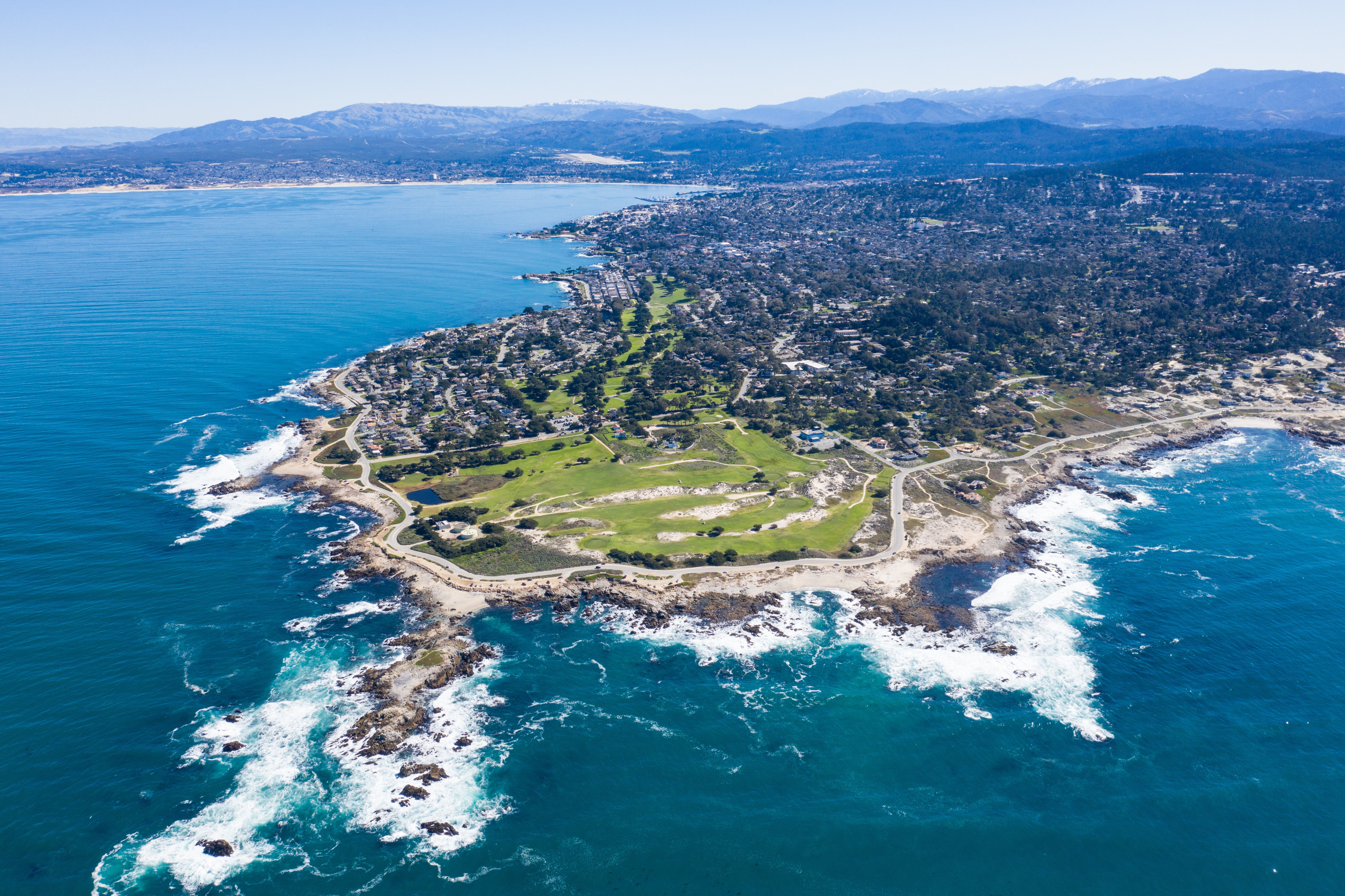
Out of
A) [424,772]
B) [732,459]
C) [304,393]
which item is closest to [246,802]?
[424,772]

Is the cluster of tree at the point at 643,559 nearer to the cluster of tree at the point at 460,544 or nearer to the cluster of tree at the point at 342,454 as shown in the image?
the cluster of tree at the point at 460,544

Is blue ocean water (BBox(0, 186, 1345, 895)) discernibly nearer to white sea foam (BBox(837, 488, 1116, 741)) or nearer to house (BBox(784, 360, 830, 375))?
white sea foam (BBox(837, 488, 1116, 741))

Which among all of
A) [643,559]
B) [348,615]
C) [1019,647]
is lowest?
[1019,647]

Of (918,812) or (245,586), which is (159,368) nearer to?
(245,586)

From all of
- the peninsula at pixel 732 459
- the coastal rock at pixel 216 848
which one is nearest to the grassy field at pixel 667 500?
the peninsula at pixel 732 459

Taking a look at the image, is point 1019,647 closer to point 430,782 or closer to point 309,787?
point 430,782

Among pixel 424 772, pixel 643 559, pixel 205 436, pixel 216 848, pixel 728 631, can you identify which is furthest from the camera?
pixel 205 436

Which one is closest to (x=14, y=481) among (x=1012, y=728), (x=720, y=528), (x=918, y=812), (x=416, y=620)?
(x=416, y=620)
